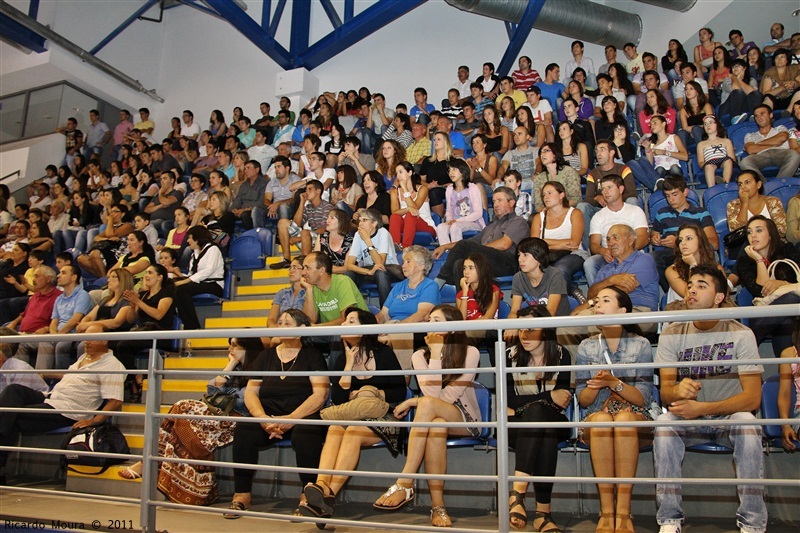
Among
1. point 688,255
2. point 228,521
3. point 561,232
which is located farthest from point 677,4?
point 228,521

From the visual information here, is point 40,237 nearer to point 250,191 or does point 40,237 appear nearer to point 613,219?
point 250,191

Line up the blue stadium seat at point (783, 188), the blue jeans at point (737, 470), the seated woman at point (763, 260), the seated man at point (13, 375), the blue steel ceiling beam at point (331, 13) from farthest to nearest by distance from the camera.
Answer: the blue steel ceiling beam at point (331, 13) < the blue stadium seat at point (783, 188) < the seated man at point (13, 375) < the seated woman at point (763, 260) < the blue jeans at point (737, 470)

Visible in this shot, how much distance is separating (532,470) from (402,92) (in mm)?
8838

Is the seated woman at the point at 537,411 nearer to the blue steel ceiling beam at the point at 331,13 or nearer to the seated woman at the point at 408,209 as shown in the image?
the seated woman at the point at 408,209

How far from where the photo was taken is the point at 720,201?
5.08 meters

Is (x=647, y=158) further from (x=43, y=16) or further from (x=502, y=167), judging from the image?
(x=43, y=16)

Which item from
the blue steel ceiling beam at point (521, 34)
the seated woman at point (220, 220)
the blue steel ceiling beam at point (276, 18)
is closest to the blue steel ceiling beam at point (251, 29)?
the blue steel ceiling beam at point (276, 18)

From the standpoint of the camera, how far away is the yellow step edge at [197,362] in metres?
4.85

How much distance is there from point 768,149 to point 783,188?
769 mm

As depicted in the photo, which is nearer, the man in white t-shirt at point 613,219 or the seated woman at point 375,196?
the man in white t-shirt at point 613,219

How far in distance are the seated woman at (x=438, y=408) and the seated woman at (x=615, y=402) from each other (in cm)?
55

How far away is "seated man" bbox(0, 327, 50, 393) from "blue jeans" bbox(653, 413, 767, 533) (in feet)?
13.2

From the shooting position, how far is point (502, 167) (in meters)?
6.54

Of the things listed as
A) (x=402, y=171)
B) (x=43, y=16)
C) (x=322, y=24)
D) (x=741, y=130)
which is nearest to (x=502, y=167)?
(x=402, y=171)
